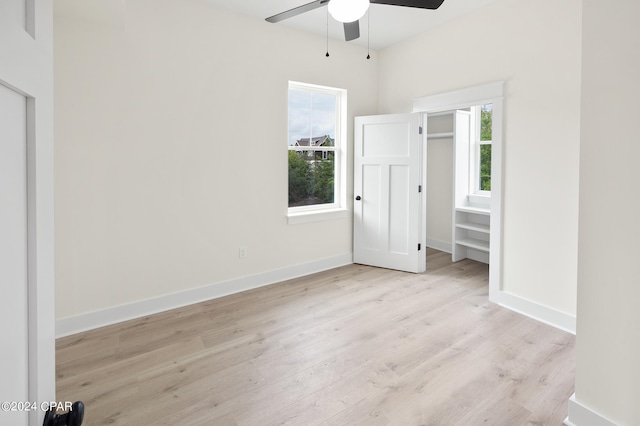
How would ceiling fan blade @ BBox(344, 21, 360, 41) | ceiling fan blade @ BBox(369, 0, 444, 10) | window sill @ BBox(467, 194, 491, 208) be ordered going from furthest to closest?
window sill @ BBox(467, 194, 491, 208) → ceiling fan blade @ BBox(344, 21, 360, 41) → ceiling fan blade @ BBox(369, 0, 444, 10)

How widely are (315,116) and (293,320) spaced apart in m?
2.56

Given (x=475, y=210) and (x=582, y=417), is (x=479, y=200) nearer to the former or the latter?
(x=475, y=210)

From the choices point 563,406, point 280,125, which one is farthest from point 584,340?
point 280,125

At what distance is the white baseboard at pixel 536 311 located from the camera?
2.91 metres

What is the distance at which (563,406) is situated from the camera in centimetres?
195

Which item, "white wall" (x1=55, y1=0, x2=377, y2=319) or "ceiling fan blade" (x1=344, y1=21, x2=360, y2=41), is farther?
"white wall" (x1=55, y1=0, x2=377, y2=319)

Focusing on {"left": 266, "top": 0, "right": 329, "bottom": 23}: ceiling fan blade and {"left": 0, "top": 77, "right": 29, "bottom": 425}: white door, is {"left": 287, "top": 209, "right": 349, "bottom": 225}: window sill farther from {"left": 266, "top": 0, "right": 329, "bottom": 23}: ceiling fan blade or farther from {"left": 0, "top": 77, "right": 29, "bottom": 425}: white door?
{"left": 0, "top": 77, "right": 29, "bottom": 425}: white door

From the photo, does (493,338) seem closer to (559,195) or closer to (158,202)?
(559,195)

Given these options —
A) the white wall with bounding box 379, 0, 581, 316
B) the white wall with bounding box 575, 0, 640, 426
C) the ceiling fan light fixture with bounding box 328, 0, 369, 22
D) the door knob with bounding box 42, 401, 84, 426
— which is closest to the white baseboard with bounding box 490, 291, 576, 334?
the white wall with bounding box 379, 0, 581, 316

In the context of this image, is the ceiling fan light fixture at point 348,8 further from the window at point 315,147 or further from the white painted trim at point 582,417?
the white painted trim at point 582,417

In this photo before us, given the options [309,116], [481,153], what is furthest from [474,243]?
[309,116]

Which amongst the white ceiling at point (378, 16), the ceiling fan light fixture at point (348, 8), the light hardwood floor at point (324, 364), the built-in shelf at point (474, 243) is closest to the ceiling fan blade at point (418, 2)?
the ceiling fan light fixture at point (348, 8)

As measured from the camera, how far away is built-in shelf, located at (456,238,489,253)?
4.64 metres

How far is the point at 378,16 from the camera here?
3.68 m
